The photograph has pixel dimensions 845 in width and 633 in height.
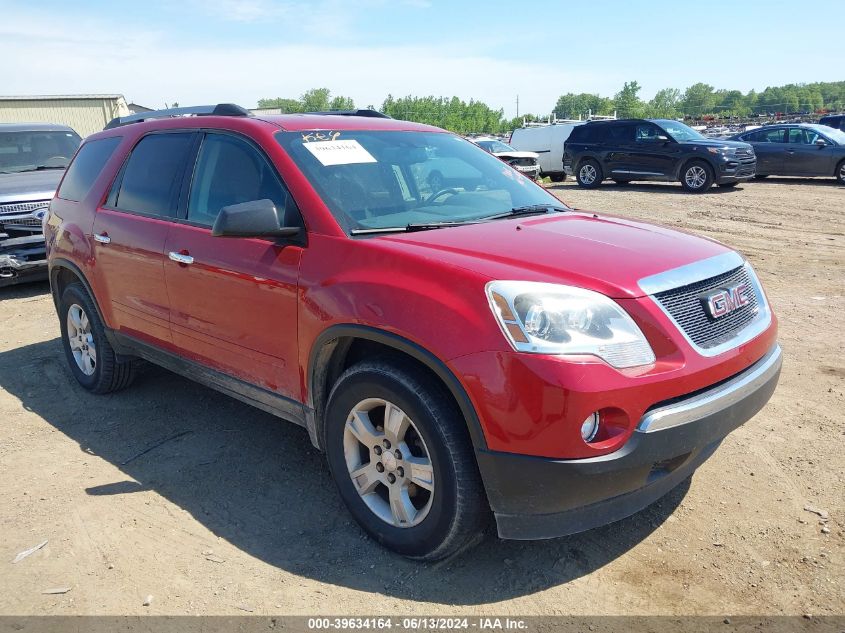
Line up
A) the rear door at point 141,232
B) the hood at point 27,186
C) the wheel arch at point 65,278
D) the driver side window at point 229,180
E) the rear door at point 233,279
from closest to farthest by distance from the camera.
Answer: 1. the rear door at point 233,279
2. the driver side window at point 229,180
3. the rear door at point 141,232
4. the wheel arch at point 65,278
5. the hood at point 27,186

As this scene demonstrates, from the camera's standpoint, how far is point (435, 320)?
8.70ft

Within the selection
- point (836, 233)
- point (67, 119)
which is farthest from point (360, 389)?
point (67, 119)

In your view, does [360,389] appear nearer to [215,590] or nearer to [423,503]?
[423,503]

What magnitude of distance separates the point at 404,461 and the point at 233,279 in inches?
52.7

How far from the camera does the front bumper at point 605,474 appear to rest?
249 centimetres

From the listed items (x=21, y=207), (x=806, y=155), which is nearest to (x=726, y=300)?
(x=21, y=207)

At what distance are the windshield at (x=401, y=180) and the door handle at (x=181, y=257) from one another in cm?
83

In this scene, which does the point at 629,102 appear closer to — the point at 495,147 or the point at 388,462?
the point at 495,147

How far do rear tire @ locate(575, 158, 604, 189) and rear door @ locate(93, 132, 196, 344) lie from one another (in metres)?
16.5

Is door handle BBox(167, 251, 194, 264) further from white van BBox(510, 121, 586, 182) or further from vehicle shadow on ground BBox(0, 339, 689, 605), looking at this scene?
white van BBox(510, 121, 586, 182)

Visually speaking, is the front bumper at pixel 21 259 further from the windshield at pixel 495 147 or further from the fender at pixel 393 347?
the windshield at pixel 495 147

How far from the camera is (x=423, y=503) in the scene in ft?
9.84

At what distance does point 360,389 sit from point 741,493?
2.01 m

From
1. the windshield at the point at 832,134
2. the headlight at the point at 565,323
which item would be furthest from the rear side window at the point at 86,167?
the windshield at the point at 832,134
